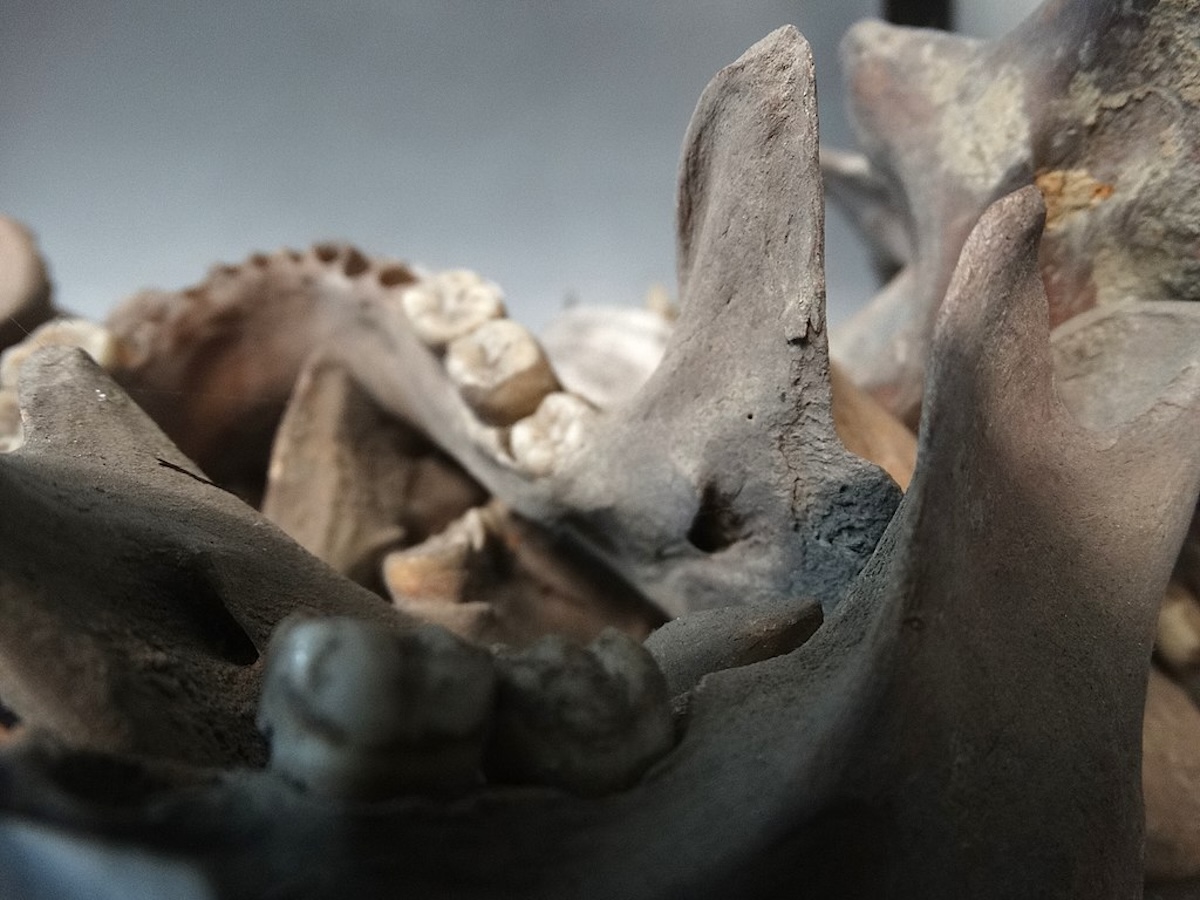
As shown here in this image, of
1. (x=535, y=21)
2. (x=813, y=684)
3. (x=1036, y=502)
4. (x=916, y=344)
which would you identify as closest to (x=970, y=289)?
(x=1036, y=502)

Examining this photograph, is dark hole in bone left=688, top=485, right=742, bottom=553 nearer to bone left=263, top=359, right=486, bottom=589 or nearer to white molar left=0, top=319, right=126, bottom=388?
bone left=263, top=359, right=486, bottom=589

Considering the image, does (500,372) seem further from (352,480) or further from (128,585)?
(128,585)

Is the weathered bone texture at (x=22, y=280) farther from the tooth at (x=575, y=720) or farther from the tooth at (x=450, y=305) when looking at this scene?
the tooth at (x=575, y=720)

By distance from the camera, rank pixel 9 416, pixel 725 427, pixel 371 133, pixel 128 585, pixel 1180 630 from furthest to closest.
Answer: pixel 371 133 < pixel 9 416 < pixel 1180 630 < pixel 725 427 < pixel 128 585

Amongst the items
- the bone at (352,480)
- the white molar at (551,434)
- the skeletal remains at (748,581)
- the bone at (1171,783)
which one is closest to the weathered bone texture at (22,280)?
the skeletal remains at (748,581)

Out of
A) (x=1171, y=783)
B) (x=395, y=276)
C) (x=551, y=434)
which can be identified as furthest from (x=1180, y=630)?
(x=395, y=276)

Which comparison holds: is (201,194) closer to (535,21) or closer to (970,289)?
(535,21)
